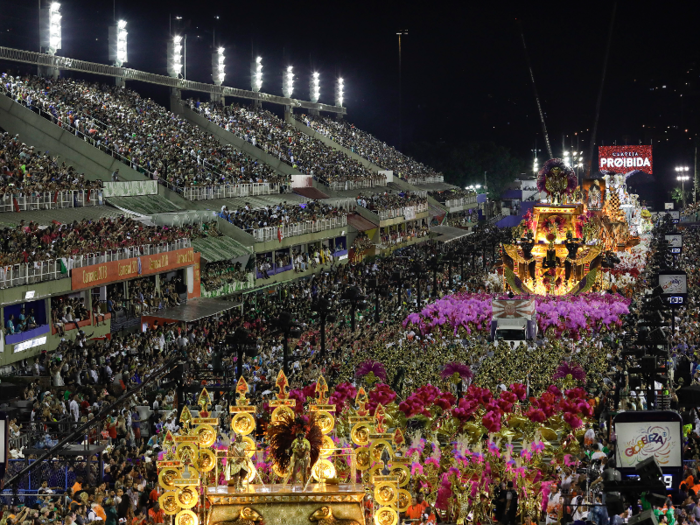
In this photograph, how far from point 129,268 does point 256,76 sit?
4738cm

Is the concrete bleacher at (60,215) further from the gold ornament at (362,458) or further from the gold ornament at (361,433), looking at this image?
the gold ornament at (362,458)

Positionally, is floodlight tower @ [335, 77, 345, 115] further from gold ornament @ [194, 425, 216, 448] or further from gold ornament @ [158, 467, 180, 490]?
gold ornament @ [158, 467, 180, 490]

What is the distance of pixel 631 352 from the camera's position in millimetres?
26297

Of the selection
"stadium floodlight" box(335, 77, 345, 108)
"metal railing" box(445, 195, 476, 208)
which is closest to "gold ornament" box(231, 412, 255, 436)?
"metal railing" box(445, 195, 476, 208)

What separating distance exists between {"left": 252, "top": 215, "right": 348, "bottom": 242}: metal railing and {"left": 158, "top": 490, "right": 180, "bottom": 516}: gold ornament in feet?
121

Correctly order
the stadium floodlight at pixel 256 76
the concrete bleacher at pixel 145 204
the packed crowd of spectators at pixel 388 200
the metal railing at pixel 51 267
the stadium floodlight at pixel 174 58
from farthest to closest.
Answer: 1. the stadium floodlight at pixel 256 76
2. the packed crowd of spectators at pixel 388 200
3. the stadium floodlight at pixel 174 58
4. the concrete bleacher at pixel 145 204
5. the metal railing at pixel 51 267

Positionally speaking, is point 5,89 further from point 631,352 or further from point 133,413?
point 631,352

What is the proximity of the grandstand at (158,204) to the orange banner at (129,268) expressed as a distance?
2.3 inches

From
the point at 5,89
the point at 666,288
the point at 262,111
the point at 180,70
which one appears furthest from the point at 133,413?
the point at 262,111

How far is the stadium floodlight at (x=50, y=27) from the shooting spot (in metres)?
52.3

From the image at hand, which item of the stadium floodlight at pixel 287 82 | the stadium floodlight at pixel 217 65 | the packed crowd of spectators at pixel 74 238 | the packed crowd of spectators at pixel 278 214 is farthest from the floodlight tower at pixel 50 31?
the stadium floodlight at pixel 287 82

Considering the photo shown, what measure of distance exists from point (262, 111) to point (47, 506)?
209 feet

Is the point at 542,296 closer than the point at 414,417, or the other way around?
the point at 414,417

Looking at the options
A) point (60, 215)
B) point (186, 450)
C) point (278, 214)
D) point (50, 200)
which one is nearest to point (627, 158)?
point (278, 214)
